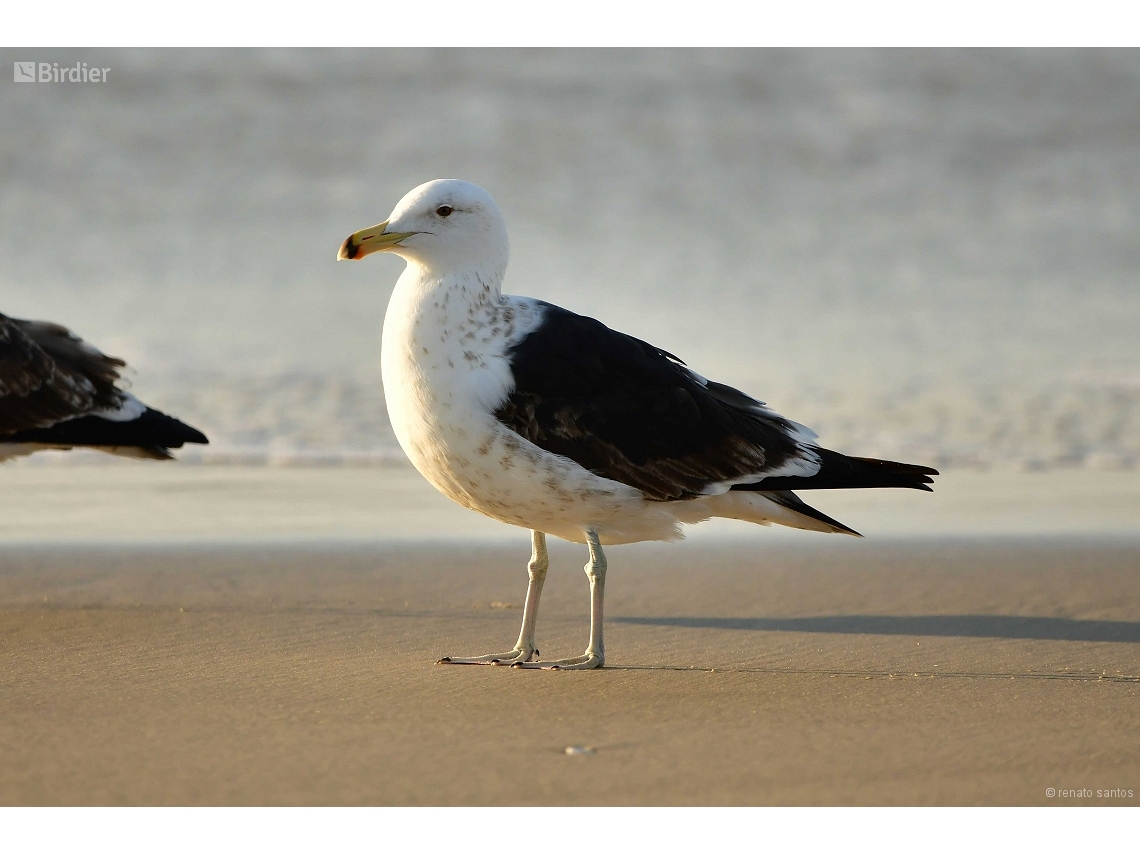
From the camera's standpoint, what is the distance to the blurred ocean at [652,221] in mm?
10648

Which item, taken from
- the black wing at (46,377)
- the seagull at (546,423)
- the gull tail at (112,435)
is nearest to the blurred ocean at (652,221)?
the black wing at (46,377)

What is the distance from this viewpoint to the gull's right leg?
4.78 m

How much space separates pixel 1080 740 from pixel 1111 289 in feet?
35.6

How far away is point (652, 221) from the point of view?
14.8 meters

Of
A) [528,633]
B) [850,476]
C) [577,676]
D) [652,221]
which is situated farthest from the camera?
[652,221]

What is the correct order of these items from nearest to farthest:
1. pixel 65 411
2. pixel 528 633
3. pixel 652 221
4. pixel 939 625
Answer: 1. pixel 528 633
2. pixel 939 625
3. pixel 65 411
4. pixel 652 221

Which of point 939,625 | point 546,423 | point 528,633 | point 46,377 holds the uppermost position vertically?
point 46,377

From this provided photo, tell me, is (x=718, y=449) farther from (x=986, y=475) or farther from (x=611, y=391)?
(x=986, y=475)

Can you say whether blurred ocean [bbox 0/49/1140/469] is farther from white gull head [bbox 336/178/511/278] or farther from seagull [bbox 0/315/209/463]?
white gull head [bbox 336/178/511/278]

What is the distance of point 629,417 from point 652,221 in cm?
1026

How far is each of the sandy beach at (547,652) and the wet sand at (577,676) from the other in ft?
0.05

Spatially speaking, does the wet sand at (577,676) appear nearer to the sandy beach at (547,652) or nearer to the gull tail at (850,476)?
the sandy beach at (547,652)

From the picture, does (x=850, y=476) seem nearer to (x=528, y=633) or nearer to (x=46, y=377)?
(x=528, y=633)

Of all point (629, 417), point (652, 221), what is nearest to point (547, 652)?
point (629, 417)
